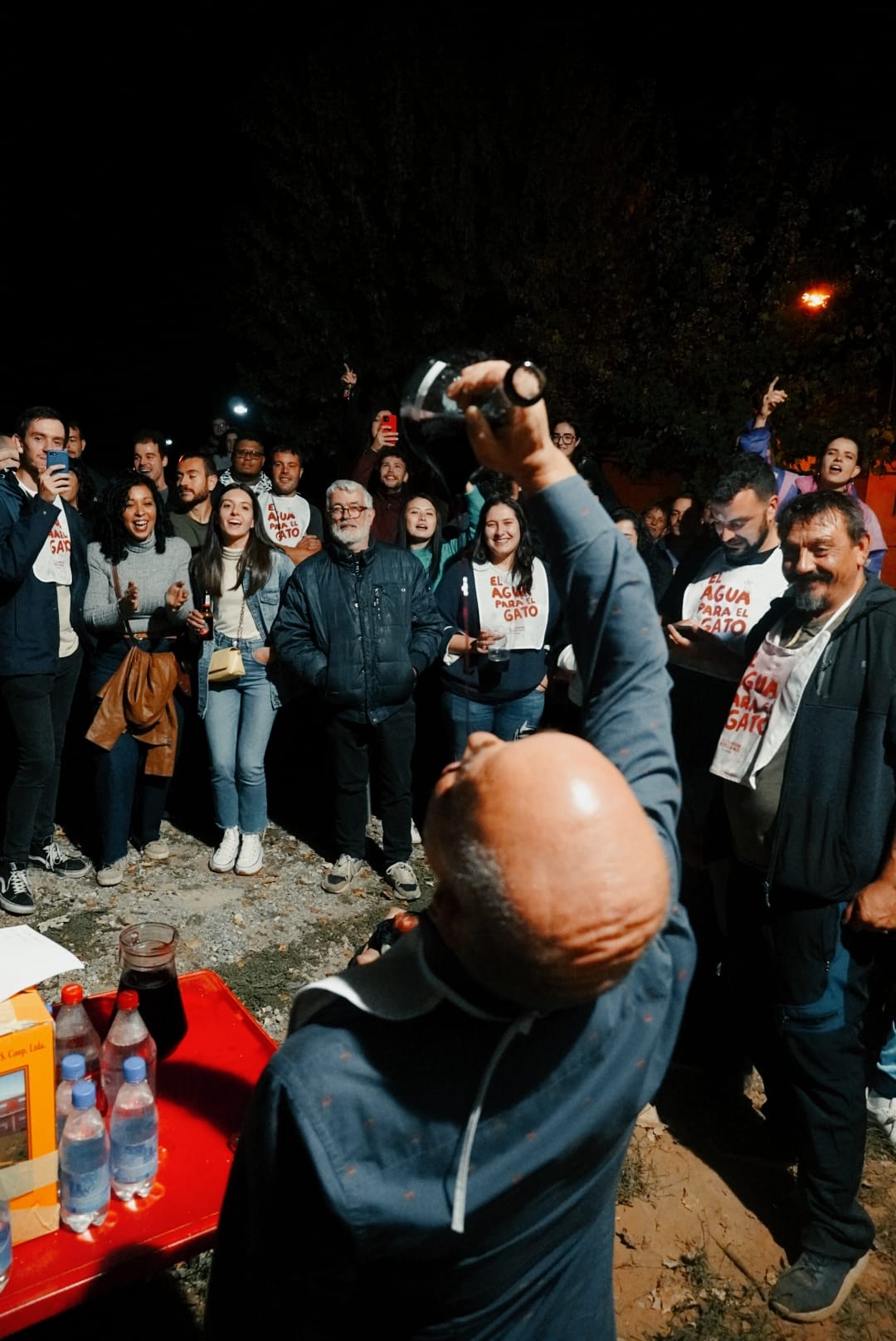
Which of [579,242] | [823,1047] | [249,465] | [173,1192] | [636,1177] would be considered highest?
[579,242]

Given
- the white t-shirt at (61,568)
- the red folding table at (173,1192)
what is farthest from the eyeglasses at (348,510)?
the red folding table at (173,1192)

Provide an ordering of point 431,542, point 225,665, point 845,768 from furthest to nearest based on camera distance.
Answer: point 431,542 → point 225,665 → point 845,768

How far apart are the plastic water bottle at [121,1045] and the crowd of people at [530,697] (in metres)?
0.92

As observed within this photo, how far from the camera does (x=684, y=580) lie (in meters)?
4.90

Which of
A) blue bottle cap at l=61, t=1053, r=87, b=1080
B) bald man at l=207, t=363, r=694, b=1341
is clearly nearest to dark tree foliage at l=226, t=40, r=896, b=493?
blue bottle cap at l=61, t=1053, r=87, b=1080

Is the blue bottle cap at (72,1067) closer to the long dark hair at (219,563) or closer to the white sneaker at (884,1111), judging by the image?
the white sneaker at (884,1111)

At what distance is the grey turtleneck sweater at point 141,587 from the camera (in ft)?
15.2

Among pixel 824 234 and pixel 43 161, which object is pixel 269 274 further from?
pixel 824 234

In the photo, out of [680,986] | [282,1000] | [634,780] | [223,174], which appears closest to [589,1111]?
[680,986]

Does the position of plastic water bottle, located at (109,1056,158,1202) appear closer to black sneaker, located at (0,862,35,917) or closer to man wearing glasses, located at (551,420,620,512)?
black sneaker, located at (0,862,35,917)

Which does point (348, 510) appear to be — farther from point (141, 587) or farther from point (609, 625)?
point (609, 625)

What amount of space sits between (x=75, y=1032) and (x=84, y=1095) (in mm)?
290

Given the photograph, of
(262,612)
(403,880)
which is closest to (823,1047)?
(403,880)

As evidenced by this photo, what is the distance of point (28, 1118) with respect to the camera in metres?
1.60
